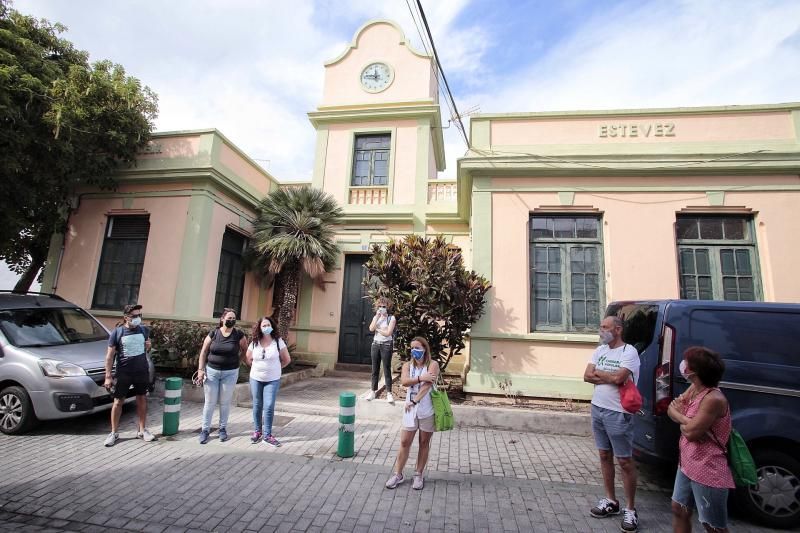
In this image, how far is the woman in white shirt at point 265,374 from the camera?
17.7ft

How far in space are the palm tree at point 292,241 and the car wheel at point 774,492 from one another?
28.2ft

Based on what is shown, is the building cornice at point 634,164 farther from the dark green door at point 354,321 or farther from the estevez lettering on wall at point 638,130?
the dark green door at point 354,321

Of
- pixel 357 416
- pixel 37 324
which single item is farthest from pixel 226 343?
pixel 37 324

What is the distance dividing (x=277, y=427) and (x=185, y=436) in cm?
124

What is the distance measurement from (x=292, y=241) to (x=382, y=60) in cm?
721

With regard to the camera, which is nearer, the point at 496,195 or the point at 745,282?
the point at 745,282

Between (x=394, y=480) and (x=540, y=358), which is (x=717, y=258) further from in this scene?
(x=394, y=480)

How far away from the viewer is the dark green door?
1115 cm

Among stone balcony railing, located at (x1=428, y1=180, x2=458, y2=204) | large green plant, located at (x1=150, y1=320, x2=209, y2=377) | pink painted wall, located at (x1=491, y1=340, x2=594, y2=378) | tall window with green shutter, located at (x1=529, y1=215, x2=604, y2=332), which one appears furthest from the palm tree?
tall window with green shutter, located at (x1=529, y1=215, x2=604, y2=332)

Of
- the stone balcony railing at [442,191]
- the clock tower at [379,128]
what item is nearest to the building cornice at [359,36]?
the clock tower at [379,128]

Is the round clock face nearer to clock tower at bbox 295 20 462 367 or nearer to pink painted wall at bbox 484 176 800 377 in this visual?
clock tower at bbox 295 20 462 367

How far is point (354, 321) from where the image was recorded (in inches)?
445

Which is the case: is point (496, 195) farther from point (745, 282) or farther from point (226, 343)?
point (226, 343)

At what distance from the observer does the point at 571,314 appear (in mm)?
7246
